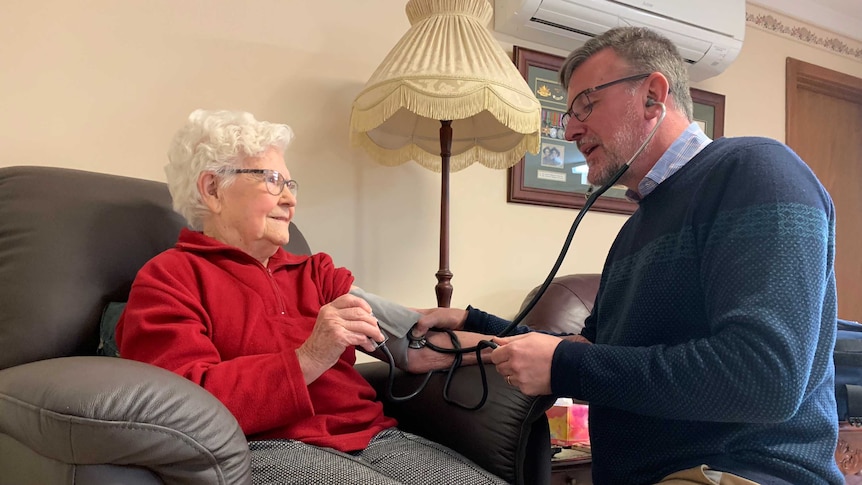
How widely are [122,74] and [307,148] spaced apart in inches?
21.1

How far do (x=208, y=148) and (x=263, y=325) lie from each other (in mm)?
383

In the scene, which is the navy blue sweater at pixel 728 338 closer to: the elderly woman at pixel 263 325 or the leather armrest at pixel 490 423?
the leather armrest at pixel 490 423

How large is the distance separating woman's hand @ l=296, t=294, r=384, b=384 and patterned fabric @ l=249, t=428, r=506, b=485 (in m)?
0.12

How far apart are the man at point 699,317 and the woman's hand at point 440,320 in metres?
0.27

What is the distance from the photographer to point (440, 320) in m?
1.32

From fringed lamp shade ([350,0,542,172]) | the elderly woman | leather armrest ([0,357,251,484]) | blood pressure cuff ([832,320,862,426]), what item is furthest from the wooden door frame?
leather armrest ([0,357,251,484])

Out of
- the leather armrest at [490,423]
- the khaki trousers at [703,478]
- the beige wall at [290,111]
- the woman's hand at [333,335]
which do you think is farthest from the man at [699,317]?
the beige wall at [290,111]

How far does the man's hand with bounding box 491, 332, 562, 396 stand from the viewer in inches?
37.6

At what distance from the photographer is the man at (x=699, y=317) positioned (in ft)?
2.61

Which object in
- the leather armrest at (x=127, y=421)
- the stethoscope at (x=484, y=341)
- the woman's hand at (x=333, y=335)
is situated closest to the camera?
the leather armrest at (x=127, y=421)

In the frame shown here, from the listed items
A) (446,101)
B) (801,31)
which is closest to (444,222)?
(446,101)

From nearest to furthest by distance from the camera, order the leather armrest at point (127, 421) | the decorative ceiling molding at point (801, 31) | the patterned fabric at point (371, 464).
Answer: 1. the leather armrest at point (127, 421)
2. the patterned fabric at point (371, 464)
3. the decorative ceiling molding at point (801, 31)

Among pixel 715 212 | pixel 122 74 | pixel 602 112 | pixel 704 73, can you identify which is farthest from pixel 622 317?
pixel 704 73

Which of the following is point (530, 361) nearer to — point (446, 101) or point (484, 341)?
point (484, 341)
